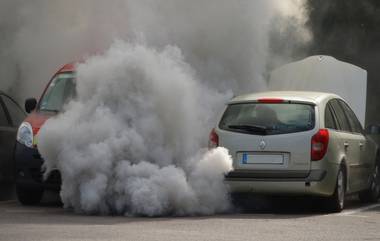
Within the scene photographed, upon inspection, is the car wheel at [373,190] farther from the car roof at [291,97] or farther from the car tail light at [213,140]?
the car tail light at [213,140]

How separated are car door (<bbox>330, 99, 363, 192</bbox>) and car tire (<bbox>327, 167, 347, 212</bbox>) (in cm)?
29

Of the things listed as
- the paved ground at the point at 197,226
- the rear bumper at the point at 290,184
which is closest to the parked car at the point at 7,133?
the paved ground at the point at 197,226

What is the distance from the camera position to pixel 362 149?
14.7 m

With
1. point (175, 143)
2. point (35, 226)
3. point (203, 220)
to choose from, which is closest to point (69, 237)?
point (35, 226)

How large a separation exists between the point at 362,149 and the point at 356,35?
13.7m

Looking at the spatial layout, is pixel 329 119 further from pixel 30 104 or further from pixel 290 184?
pixel 30 104

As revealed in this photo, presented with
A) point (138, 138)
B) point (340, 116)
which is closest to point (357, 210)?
point (340, 116)

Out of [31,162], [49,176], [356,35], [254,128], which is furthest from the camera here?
[356,35]

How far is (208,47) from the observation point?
16.5 meters

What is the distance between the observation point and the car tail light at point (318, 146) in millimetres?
12938

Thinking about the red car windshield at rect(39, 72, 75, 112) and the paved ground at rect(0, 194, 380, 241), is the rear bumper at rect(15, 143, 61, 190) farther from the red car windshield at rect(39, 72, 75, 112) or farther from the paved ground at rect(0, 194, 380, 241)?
the red car windshield at rect(39, 72, 75, 112)

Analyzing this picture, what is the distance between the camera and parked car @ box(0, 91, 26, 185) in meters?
15.2

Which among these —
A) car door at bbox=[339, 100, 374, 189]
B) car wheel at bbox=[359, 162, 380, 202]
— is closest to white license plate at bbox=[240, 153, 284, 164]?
car door at bbox=[339, 100, 374, 189]

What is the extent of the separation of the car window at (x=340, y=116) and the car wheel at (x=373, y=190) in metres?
1.36
